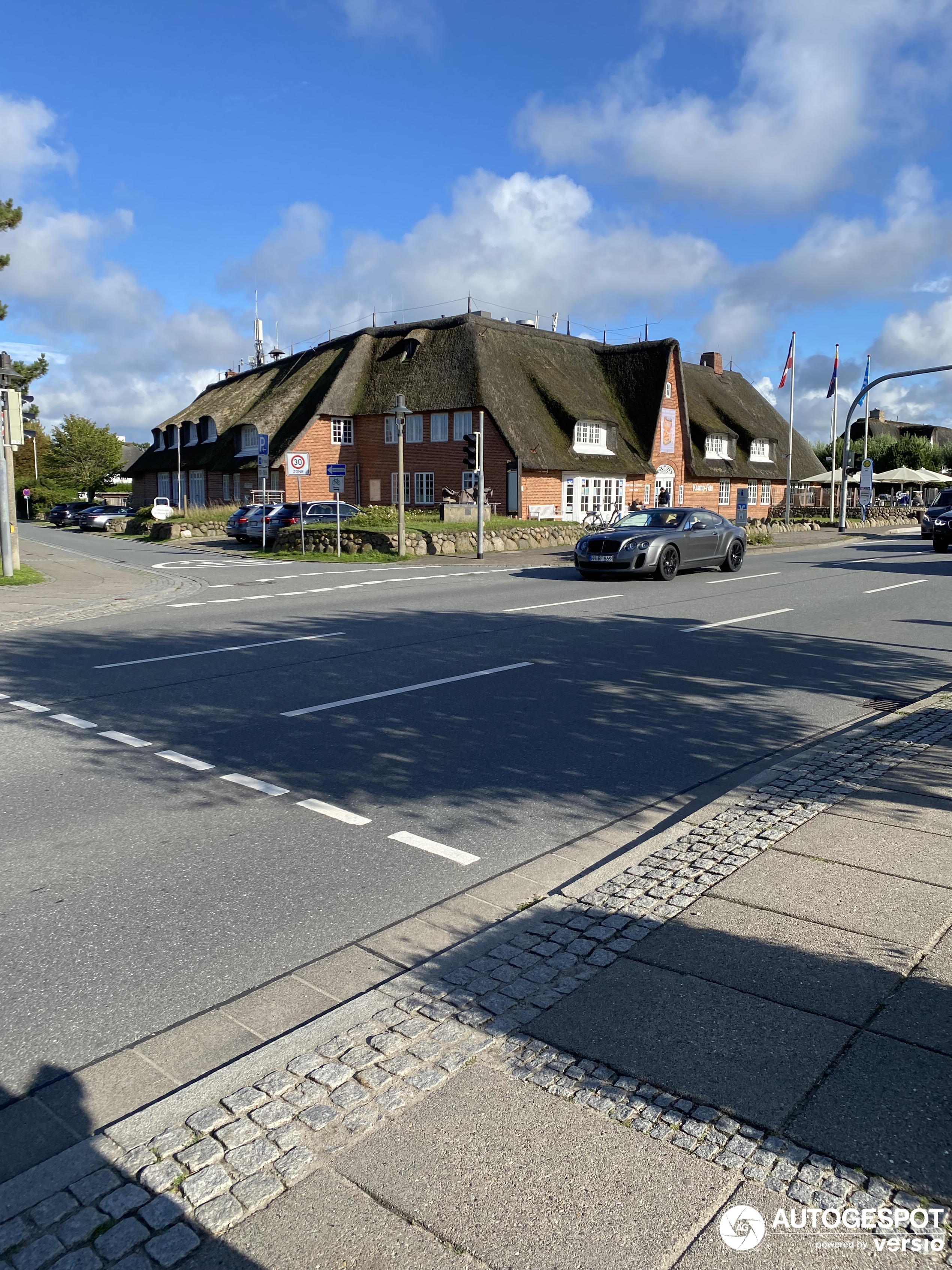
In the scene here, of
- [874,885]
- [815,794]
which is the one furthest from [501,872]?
[815,794]

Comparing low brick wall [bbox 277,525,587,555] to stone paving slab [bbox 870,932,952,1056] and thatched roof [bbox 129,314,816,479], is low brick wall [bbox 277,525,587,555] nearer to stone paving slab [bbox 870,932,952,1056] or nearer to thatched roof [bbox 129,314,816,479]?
thatched roof [bbox 129,314,816,479]

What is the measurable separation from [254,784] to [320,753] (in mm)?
783

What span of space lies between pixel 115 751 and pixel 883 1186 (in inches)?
234

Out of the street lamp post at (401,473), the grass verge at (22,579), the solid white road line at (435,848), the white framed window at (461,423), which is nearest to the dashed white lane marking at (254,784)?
the solid white road line at (435,848)

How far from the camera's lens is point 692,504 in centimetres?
5350

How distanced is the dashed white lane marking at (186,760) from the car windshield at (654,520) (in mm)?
14670

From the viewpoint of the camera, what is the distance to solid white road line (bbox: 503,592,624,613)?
15156 millimetres

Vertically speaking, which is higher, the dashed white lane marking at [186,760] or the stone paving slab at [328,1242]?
the dashed white lane marking at [186,760]

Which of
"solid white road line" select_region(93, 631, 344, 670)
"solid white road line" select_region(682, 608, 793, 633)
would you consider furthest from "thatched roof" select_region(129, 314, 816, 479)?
"solid white road line" select_region(93, 631, 344, 670)

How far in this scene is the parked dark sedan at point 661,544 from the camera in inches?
762

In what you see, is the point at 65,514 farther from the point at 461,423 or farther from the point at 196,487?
the point at 461,423

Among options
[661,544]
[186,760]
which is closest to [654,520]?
[661,544]

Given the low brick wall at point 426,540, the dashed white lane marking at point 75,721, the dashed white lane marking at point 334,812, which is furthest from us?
the low brick wall at point 426,540

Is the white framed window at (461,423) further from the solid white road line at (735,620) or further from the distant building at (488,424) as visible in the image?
the solid white road line at (735,620)
